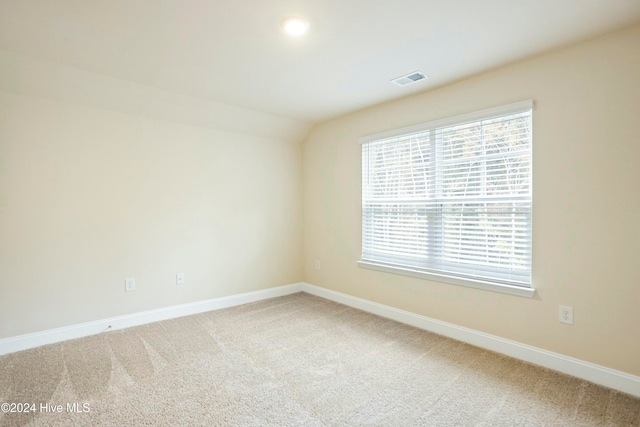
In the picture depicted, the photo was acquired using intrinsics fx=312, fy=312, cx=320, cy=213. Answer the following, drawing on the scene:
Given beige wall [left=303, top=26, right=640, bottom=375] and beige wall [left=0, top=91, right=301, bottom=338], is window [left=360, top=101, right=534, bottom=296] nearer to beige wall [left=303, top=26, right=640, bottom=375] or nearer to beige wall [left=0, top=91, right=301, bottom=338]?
beige wall [left=303, top=26, right=640, bottom=375]

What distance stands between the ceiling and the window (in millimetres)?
561

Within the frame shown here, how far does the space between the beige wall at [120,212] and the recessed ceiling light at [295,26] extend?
80.4 inches

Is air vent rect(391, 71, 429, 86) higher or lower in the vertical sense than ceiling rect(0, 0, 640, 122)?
lower

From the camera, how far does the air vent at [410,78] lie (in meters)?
2.77

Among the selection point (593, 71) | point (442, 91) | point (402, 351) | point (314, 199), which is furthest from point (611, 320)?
point (314, 199)

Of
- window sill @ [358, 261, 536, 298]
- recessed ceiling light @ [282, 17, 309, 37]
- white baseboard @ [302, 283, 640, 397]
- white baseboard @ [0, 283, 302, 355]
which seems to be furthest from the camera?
white baseboard @ [0, 283, 302, 355]

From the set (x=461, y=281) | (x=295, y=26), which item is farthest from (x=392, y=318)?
(x=295, y=26)

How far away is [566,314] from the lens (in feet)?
7.56

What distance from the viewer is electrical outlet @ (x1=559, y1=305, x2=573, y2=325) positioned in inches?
90.0

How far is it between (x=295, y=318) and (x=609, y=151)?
121 inches

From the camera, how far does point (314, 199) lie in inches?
178

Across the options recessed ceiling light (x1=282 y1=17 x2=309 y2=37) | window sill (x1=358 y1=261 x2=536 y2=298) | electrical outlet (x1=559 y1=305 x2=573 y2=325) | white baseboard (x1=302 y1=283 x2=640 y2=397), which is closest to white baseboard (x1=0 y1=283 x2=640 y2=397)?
white baseboard (x1=302 y1=283 x2=640 y2=397)

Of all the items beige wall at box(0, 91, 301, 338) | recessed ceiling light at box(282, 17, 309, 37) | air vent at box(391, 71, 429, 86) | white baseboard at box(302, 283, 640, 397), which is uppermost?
recessed ceiling light at box(282, 17, 309, 37)

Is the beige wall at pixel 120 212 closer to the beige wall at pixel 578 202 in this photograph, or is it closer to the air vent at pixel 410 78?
the air vent at pixel 410 78
